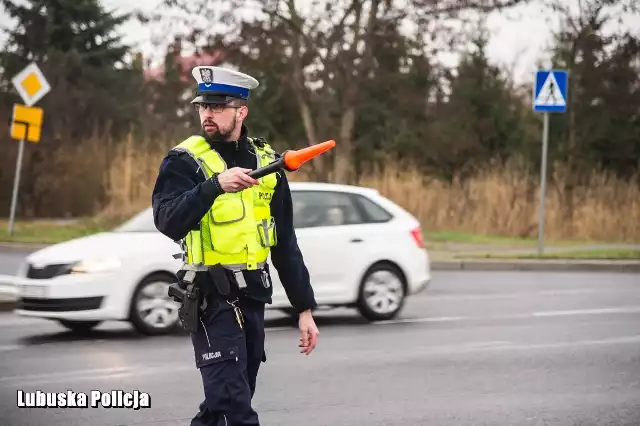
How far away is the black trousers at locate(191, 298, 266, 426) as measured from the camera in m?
4.48

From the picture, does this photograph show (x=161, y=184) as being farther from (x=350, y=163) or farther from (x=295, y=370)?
(x=350, y=163)

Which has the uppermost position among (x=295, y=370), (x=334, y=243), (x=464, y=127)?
(x=464, y=127)

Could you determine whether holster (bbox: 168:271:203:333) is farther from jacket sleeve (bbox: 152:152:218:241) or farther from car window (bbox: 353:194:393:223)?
car window (bbox: 353:194:393:223)

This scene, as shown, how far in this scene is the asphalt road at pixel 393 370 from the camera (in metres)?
7.18

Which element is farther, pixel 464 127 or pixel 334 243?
pixel 464 127

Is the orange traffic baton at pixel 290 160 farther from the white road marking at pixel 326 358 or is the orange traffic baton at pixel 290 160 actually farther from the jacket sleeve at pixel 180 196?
the white road marking at pixel 326 358

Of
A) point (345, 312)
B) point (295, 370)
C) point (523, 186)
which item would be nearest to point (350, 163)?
point (523, 186)

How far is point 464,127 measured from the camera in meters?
44.1

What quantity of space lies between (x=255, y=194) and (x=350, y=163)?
26021mm

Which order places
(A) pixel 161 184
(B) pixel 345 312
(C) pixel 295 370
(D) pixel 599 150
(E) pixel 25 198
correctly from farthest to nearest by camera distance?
(D) pixel 599 150 < (E) pixel 25 198 < (B) pixel 345 312 < (C) pixel 295 370 < (A) pixel 161 184

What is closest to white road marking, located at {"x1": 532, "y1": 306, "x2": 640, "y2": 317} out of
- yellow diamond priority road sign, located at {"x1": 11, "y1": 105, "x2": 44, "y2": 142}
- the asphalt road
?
the asphalt road

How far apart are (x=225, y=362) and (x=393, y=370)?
4528 mm

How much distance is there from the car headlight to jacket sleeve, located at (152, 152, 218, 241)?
19.8 feet

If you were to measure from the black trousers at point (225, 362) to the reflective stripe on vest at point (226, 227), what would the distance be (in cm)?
17
